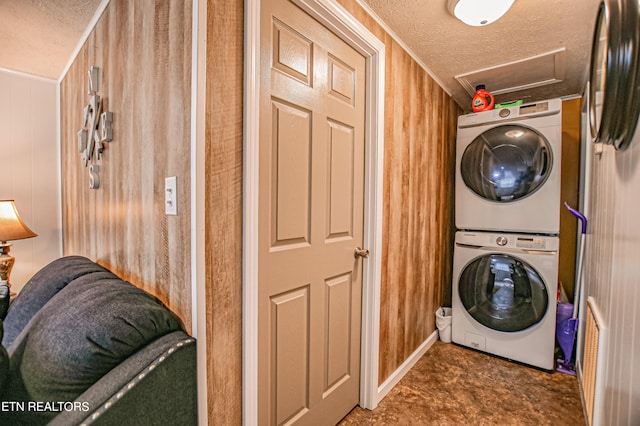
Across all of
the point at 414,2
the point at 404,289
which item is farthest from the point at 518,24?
the point at 404,289

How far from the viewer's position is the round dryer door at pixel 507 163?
A: 213 centimetres

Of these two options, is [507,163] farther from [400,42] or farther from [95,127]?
[95,127]

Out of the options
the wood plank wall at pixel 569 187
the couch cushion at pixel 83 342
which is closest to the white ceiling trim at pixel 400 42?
the wood plank wall at pixel 569 187

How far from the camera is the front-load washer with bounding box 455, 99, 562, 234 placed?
6.92 feet

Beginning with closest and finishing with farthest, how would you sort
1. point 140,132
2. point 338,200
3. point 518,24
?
1. point 140,132
2. point 338,200
3. point 518,24

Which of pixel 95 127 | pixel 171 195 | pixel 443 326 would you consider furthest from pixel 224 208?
pixel 443 326

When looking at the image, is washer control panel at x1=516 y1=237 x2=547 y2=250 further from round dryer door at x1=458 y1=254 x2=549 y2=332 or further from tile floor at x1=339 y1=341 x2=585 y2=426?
tile floor at x1=339 y1=341 x2=585 y2=426

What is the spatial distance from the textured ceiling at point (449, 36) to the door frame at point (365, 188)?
30 centimetres

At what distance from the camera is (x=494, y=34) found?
5.93ft

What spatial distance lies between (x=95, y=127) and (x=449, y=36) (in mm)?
2272

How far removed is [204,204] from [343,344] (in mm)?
1117

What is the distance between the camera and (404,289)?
2059 millimetres

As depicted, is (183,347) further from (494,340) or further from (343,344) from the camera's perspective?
(494,340)

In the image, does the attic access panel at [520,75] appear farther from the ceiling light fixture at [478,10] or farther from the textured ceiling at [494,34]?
the ceiling light fixture at [478,10]
